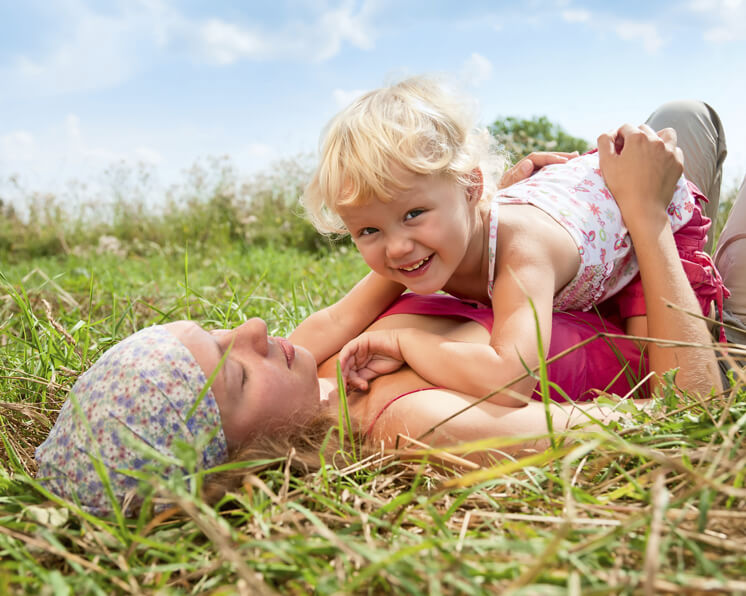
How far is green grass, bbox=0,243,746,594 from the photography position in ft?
3.31

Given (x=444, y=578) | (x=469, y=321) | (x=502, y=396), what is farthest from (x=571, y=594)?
(x=469, y=321)

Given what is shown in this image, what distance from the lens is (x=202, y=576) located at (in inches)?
47.9

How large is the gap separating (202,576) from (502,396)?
3.20 feet

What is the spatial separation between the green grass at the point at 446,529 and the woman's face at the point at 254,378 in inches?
7.3

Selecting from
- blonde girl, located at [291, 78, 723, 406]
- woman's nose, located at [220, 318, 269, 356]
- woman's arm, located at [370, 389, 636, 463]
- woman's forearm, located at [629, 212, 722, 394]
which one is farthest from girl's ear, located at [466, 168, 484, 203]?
woman's nose, located at [220, 318, 269, 356]

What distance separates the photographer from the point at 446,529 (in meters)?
1.19

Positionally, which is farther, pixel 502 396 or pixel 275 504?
pixel 502 396

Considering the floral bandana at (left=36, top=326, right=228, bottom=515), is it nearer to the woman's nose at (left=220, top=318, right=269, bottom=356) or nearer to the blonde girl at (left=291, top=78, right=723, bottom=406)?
the woman's nose at (left=220, top=318, right=269, bottom=356)

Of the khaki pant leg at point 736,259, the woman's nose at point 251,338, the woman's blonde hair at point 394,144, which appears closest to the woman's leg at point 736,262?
the khaki pant leg at point 736,259

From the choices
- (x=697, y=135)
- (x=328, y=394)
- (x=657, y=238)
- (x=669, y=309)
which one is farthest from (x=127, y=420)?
(x=697, y=135)

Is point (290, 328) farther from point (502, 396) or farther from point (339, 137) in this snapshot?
point (502, 396)

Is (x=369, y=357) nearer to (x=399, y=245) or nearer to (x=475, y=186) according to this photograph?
(x=399, y=245)

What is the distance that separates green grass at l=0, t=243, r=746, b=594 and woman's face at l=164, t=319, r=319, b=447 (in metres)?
0.18

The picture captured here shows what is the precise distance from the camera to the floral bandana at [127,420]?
148 cm
